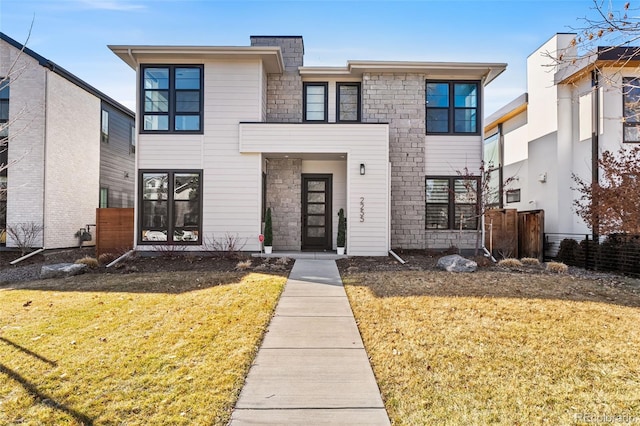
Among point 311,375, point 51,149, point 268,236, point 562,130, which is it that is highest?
point 562,130

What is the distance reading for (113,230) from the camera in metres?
11.9

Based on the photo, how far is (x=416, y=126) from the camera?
1231 cm

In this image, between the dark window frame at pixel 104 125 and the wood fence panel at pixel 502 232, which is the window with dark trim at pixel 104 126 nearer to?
the dark window frame at pixel 104 125

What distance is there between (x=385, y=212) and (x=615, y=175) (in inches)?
226

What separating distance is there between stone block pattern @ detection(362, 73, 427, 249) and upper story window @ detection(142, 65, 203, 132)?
5.17 metres

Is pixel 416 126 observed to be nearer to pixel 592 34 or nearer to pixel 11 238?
pixel 592 34

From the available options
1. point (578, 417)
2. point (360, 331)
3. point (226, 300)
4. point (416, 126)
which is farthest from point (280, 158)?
point (578, 417)

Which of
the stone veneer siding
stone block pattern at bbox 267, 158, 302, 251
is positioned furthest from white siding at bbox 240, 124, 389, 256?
the stone veneer siding

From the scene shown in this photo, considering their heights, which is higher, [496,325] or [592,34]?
[592,34]

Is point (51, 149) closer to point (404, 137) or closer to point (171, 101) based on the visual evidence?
point (171, 101)

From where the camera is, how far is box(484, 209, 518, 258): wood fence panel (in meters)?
12.5

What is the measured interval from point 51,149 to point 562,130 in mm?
16972

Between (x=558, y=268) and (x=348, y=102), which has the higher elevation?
(x=348, y=102)

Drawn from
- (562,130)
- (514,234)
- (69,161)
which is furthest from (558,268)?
(69,161)
